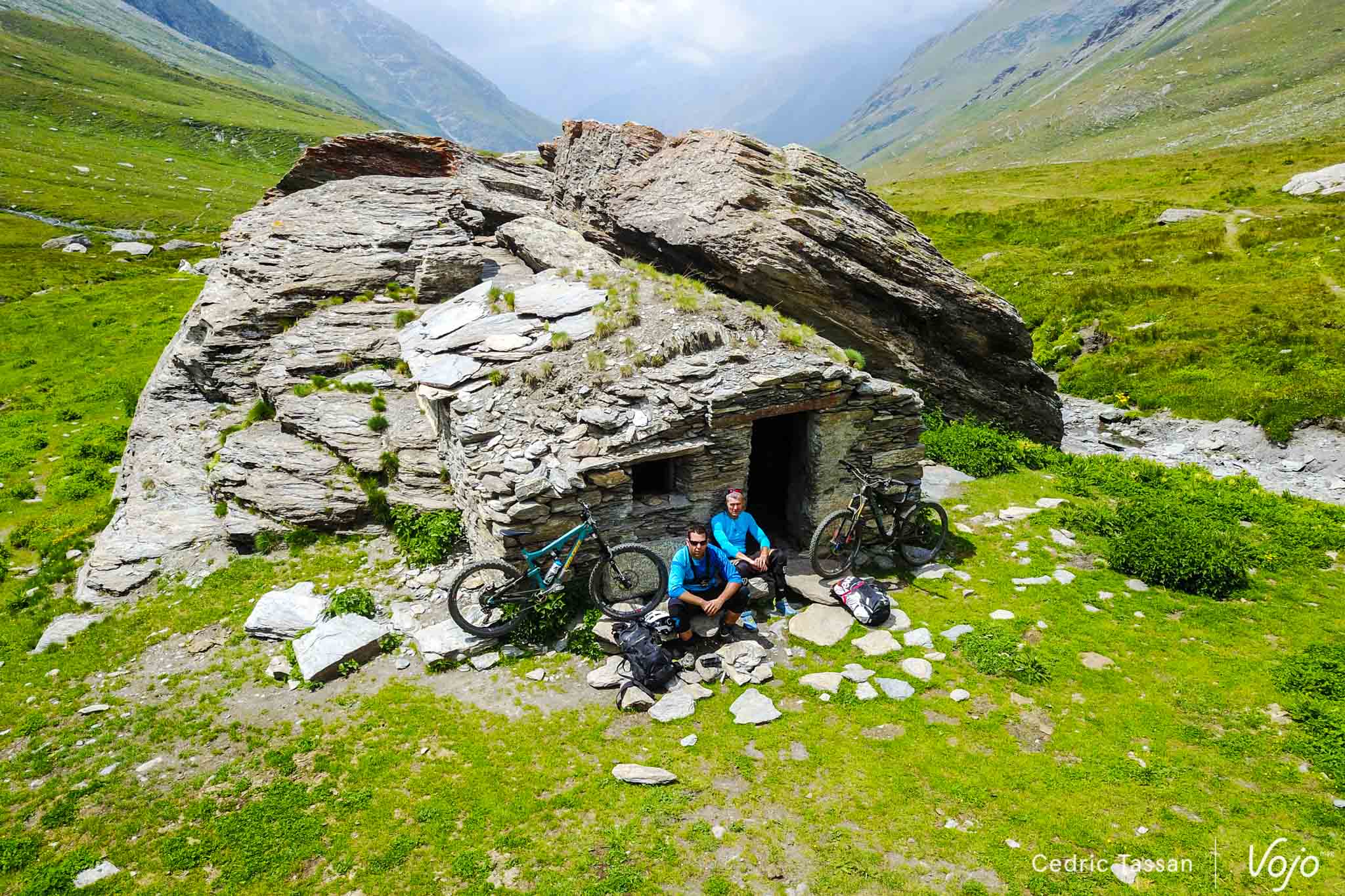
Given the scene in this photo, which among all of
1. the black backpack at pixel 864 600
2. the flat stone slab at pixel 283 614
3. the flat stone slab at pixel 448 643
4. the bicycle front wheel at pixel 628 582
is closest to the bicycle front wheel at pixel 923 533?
the black backpack at pixel 864 600

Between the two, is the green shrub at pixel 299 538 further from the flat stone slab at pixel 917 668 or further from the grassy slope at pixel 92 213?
the flat stone slab at pixel 917 668

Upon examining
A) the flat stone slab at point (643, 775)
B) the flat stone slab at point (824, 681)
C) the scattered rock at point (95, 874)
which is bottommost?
the scattered rock at point (95, 874)

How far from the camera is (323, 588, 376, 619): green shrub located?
11000mm

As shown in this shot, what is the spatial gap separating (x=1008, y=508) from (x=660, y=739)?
11162mm

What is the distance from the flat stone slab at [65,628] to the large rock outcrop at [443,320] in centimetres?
47

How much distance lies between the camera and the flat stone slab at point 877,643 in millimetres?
10211

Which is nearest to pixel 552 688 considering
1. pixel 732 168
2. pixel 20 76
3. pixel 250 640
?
pixel 250 640

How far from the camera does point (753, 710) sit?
9.03 m

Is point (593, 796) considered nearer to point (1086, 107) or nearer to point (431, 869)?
point (431, 869)

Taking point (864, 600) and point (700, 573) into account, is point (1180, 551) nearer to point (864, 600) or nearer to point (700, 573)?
point (864, 600)

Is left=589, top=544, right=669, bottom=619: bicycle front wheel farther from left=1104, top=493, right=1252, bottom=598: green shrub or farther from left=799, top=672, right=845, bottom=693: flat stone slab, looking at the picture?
left=1104, top=493, right=1252, bottom=598: green shrub

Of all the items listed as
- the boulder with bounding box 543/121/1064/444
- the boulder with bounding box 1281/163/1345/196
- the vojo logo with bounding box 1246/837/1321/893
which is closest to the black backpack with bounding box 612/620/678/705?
the vojo logo with bounding box 1246/837/1321/893

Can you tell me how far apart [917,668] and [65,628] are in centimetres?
1538

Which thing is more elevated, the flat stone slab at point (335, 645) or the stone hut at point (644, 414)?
the stone hut at point (644, 414)
